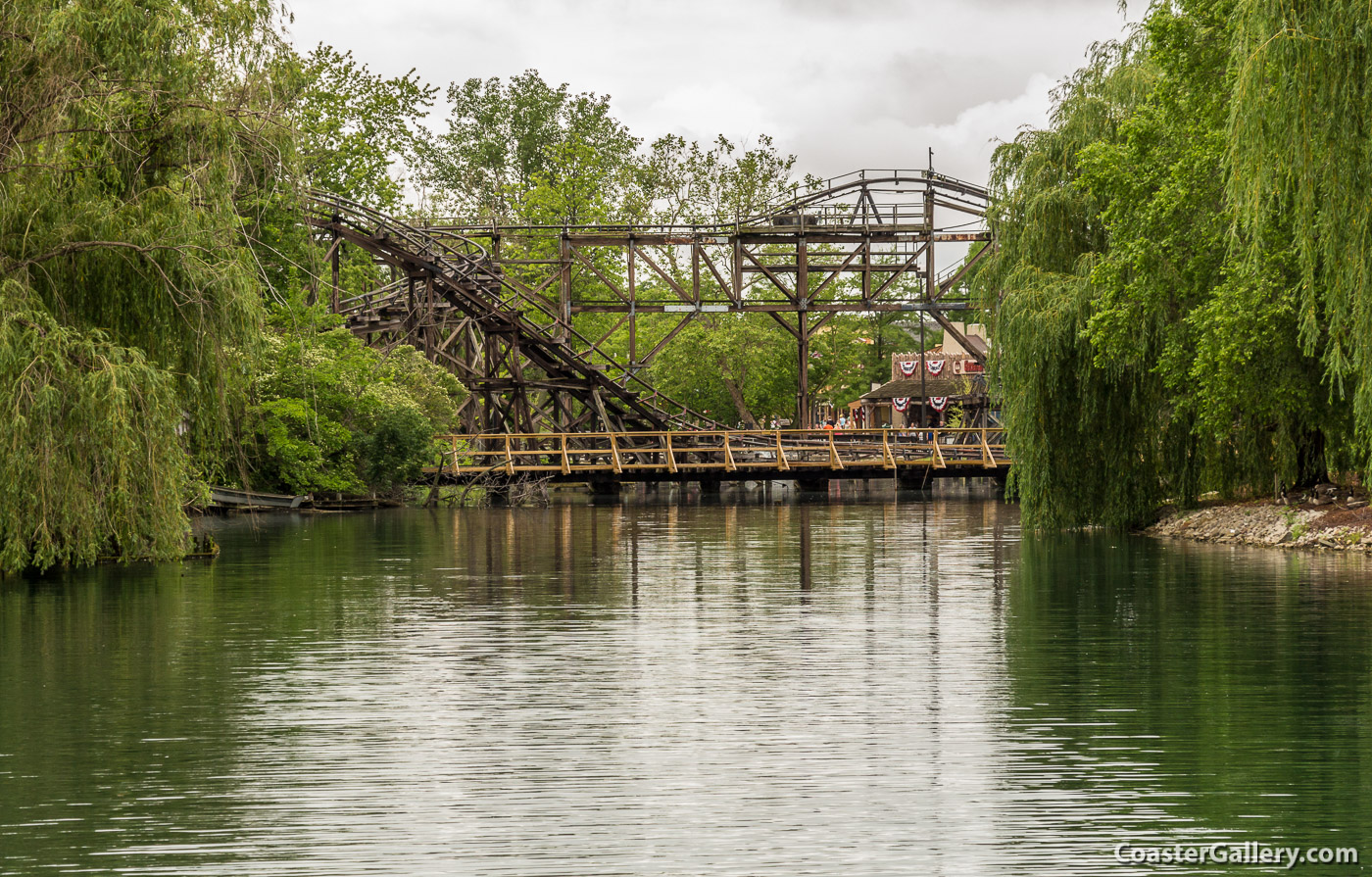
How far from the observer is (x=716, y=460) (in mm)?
52000

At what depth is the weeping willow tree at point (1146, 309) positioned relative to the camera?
2331cm

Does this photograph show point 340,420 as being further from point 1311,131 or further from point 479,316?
point 1311,131

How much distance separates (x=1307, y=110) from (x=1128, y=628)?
609 centimetres

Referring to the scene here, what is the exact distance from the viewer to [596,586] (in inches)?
783

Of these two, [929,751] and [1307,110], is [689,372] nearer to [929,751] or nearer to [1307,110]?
[1307,110]

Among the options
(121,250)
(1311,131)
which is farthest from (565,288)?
(1311,131)

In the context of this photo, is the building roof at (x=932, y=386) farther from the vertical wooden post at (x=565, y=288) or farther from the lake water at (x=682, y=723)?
the lake water at (x=682, y=723)

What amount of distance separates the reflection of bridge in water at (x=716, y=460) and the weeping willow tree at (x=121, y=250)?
25.0 meters

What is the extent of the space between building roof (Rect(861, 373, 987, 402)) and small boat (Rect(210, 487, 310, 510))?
1691 inches

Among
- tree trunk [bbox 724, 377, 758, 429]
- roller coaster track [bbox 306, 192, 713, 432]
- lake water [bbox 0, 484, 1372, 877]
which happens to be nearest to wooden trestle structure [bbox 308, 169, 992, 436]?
roller coaster track [bbox 306, 192, 713, 432]

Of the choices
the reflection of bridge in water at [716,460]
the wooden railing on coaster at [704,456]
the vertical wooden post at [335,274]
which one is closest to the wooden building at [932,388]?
the wooden railing on coaster at [704,456]

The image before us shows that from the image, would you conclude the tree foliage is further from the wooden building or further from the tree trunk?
the wooden building

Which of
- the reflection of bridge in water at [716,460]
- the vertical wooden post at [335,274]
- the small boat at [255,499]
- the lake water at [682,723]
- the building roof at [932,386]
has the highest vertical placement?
the vertical wooden post at [335,274]

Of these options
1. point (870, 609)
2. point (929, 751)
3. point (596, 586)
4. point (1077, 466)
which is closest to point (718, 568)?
point (596, 586)
